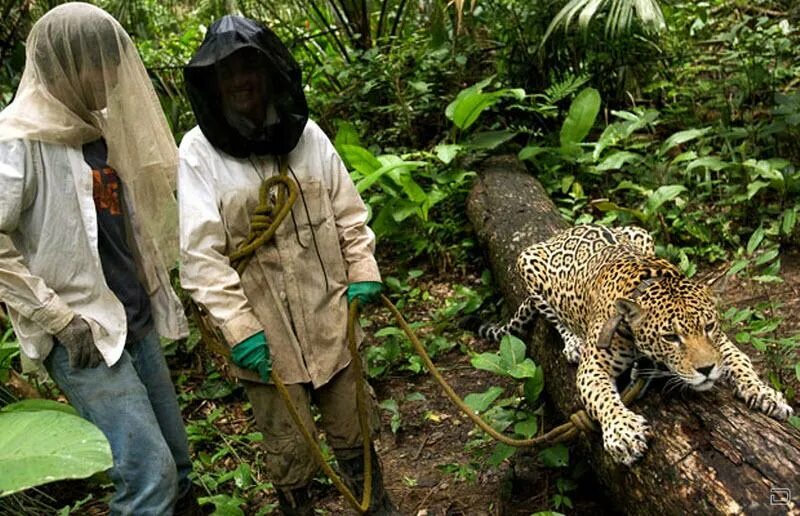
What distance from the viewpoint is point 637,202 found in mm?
7094

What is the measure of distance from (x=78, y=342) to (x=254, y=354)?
0.72 m

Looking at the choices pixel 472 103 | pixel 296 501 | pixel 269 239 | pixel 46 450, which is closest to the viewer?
pixel 46 450

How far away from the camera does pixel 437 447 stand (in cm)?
502

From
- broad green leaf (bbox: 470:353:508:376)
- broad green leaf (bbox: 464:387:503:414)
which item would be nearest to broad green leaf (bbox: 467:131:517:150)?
broad green leaf (bbox: 470:353:508:376)

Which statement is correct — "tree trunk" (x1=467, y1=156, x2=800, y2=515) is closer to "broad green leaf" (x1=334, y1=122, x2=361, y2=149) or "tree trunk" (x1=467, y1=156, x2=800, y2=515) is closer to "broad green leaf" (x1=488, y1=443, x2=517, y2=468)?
"broad green leaf" (x1=488, y1=443, x2=517, y2=468)

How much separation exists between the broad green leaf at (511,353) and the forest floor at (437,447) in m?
0.65

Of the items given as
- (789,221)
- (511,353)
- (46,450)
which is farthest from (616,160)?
(46,450)

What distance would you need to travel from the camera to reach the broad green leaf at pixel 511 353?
4070 millimetres

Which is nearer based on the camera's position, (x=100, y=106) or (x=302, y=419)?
(x=100, y=106)

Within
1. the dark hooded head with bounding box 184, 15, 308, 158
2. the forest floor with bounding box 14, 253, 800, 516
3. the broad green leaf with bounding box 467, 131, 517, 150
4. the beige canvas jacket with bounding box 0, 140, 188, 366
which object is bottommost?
the forest floor with bounding box 14, 253, 800, 516

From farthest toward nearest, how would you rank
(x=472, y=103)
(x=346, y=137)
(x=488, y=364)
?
(x=346, y=137), (x=472, y=103), (x=488, y=364)

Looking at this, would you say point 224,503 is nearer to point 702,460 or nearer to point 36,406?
point 36,406

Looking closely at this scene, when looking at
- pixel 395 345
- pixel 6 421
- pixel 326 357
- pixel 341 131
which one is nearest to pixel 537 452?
pixel 326 357

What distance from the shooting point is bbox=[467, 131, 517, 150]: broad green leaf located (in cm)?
752
